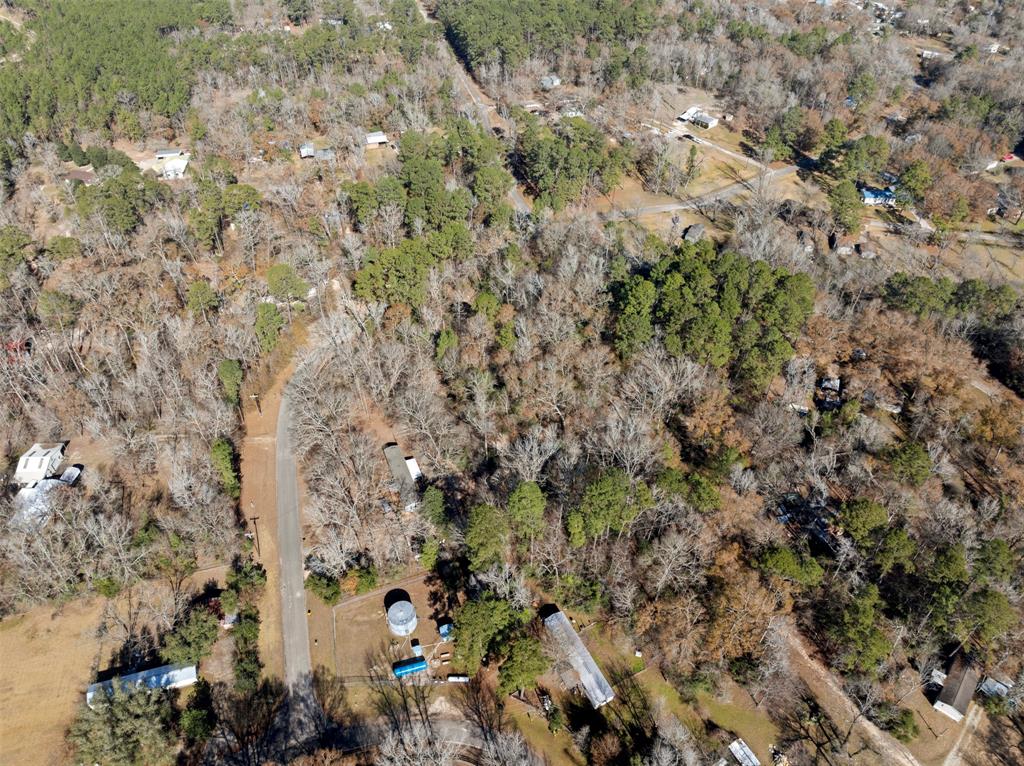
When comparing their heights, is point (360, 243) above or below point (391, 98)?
below

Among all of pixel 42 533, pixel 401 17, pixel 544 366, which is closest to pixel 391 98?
pixel 401 17

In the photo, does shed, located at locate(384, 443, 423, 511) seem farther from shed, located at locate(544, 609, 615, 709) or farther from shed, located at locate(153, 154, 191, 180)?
shed, located at locate(153, 154, 191, 180)

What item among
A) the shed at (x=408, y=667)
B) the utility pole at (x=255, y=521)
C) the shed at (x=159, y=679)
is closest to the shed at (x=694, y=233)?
the utility pole at (x=255, y=521)

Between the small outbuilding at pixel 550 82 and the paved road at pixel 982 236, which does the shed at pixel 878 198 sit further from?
the small outbuilding at pixel 550 82

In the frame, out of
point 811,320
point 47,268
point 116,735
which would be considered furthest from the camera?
point 47,268

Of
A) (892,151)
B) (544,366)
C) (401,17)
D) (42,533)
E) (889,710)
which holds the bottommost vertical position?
(889,710)

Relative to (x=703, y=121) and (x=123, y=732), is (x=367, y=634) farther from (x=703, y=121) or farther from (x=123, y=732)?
(x=703, y=121)

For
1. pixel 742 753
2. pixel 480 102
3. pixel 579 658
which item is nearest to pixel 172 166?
pixel 480 102

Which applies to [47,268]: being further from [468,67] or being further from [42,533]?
[468,67]
